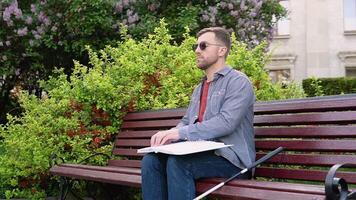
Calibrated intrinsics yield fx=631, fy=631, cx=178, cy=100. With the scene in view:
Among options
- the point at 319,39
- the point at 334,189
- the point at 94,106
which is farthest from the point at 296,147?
the point at 319,39

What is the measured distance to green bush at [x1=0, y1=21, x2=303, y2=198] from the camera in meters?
6.27

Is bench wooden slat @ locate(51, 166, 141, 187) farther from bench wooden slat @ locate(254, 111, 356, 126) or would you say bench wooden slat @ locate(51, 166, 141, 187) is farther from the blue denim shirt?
bench wooden slat @ locate(254, 111, 356, 126)

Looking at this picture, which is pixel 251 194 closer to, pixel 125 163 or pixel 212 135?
pixel 212 135

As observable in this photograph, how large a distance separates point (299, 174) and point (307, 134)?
0.93ft

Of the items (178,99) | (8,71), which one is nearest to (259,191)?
(178,99)

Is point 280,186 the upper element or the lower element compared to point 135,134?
lower

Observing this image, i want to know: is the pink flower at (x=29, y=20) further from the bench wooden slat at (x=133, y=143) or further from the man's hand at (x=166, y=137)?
the man's hand at (x=166, y=137)

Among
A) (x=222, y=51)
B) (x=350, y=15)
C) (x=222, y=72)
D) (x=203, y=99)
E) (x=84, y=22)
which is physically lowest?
(x=203, y=99)

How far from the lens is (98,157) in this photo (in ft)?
20.4

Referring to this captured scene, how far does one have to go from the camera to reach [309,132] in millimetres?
3986

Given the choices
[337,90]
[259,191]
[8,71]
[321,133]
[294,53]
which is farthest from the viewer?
[294,53]

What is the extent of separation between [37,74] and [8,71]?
157cm

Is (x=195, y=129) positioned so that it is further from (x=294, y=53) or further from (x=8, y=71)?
(x=294, y=53)

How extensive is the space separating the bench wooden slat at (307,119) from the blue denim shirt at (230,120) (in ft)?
0.94
